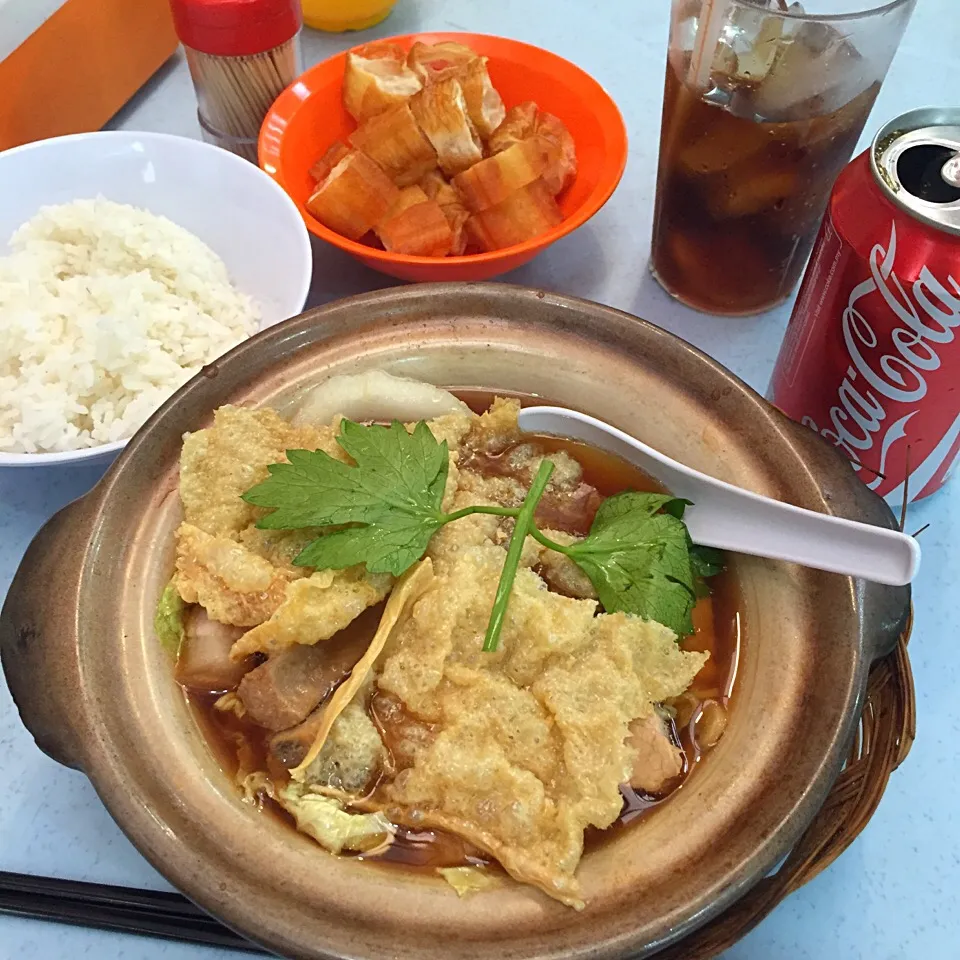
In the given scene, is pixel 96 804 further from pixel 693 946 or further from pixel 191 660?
pixel 693 946

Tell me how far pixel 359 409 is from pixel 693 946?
2.45ft

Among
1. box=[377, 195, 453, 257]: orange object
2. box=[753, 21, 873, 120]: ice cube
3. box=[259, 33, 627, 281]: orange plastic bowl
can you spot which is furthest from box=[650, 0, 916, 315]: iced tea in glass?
box=[377, 195, 453, 257]: orange object

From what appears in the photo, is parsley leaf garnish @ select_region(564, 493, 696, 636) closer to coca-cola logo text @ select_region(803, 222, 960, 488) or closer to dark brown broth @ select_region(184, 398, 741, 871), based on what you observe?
dark brown broth @ select_region(184, 398, 741, 871)

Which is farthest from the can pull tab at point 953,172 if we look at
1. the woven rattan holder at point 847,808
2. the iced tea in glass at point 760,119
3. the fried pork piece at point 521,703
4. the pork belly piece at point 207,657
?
the pork belly piece at point 207,657

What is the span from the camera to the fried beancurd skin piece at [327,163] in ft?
5.53

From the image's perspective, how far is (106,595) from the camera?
0.99 meters

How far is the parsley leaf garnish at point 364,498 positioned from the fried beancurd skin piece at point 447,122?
0.75 m

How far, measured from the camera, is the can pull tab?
40.8 inches

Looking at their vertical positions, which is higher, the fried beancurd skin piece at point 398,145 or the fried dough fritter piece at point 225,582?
the fried beancurd skin piece at point 398,145

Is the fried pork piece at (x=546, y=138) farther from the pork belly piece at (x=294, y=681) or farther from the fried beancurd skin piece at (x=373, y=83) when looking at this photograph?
Result: the pork belly piece at (x=294, y=681)

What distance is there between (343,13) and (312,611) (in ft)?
5.81

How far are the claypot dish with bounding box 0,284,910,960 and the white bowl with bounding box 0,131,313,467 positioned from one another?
0.51 meters

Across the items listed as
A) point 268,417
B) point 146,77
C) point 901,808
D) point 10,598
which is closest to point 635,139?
point 146,77

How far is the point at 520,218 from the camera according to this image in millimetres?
1570
